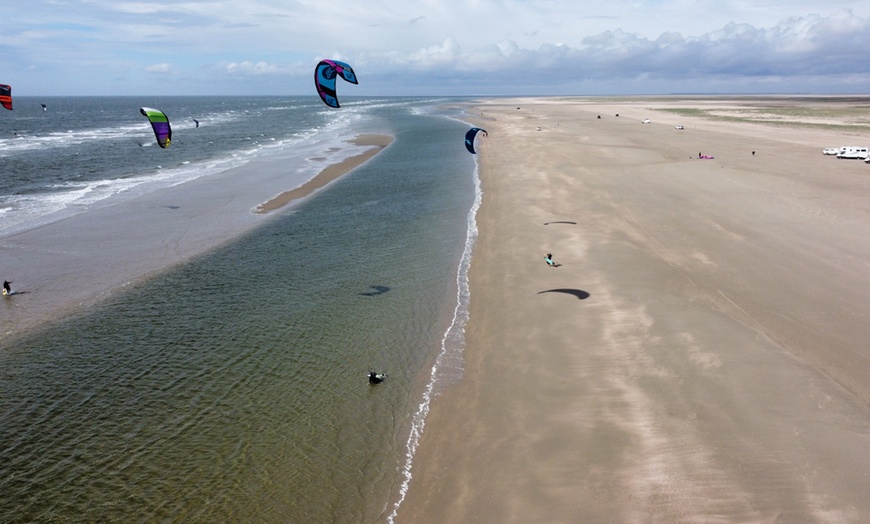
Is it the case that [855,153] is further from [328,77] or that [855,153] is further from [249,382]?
[249,382]

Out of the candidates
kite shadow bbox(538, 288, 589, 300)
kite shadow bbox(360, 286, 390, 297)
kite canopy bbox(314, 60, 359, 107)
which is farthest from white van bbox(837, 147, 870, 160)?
kite shadow bbox(360, 286, 390, 297)

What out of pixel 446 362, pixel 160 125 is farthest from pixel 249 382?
pixel 160 125

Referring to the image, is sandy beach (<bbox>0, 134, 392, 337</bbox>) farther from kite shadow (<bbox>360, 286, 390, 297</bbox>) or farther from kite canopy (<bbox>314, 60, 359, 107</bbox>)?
kite shadow (<bbox>360, 286, 390, 297</bbox>)

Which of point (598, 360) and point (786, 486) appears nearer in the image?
point (786, 486)

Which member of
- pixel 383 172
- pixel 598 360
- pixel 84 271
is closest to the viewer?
pixel 598 360

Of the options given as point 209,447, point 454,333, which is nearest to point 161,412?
point 209,447

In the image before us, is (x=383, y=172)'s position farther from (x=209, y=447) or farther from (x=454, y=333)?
(x=209, y=447)
